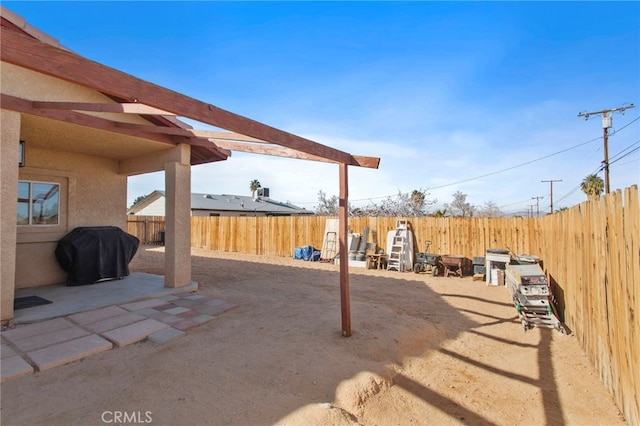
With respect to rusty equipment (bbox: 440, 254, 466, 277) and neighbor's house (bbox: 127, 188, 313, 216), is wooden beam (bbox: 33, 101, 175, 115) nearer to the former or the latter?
rusty equipment (bbox: 440, 254, 466, 277)

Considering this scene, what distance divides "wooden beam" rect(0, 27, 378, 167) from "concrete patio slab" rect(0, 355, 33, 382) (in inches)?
111

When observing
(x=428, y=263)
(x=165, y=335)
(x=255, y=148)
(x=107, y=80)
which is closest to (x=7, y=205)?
(x=165, y=335)

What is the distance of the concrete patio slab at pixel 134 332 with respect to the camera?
143 inches

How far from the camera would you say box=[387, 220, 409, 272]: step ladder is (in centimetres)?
1091

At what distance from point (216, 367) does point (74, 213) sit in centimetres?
604

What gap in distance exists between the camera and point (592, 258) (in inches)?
145

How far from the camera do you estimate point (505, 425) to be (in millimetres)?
2590

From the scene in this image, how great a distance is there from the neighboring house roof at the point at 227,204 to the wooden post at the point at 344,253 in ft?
75.8

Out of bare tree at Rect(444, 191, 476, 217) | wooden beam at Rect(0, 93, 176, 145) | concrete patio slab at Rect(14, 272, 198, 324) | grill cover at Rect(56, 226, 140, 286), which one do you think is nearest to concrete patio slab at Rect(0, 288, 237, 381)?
concrete patio slab at Rect(14, 272, 198, 324)

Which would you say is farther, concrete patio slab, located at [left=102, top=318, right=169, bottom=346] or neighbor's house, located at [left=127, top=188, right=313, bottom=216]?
neighbor's house, located at [left=127, top=188, right=313, bottom=216]

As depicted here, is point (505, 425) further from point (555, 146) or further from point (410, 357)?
point (555, 146)

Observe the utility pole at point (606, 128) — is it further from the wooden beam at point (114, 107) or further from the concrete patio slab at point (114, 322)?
the concrete patio slab at point (114, 322)

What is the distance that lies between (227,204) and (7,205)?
25.4 m

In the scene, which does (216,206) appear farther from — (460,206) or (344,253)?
(344,253)
